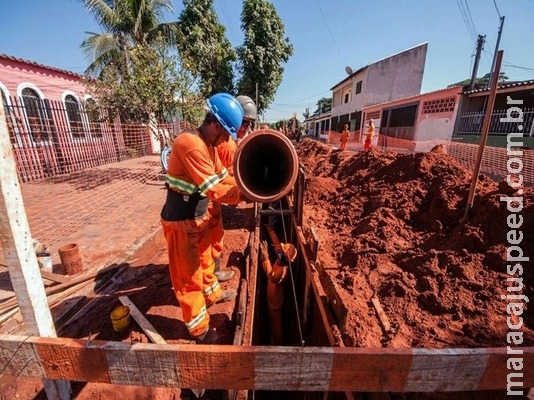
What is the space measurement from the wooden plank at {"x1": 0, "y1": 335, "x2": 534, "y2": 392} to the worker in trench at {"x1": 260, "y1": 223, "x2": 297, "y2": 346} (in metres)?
3.21

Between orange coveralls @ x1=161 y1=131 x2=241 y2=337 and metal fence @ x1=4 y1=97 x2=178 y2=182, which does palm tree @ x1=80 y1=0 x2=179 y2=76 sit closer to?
metal fence @ x1=4 y1=97 x2=178 y2=182

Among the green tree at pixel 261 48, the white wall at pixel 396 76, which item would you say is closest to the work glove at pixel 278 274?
the green tree at pixel 261 48

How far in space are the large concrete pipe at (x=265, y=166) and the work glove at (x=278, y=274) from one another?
2.33 metres

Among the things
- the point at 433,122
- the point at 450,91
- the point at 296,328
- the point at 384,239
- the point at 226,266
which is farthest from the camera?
the point at 433,122

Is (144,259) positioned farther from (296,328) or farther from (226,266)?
(296,328)

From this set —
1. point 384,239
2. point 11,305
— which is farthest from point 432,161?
point 11,305

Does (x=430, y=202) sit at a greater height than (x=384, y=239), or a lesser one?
greater

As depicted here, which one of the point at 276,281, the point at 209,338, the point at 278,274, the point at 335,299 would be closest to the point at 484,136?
the point at 335,299

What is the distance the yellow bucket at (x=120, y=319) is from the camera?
2.56 meters

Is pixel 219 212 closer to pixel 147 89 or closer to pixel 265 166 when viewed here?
pixel 265 166

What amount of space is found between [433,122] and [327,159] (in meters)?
7.72

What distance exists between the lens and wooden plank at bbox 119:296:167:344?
248 cm

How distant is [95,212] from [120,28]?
11633mm

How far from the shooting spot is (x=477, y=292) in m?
3.17
